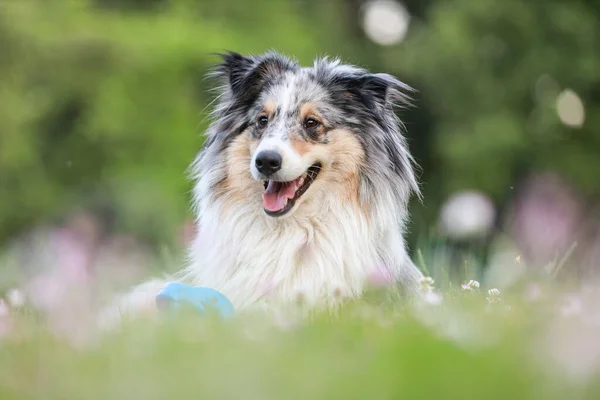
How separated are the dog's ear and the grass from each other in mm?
2531

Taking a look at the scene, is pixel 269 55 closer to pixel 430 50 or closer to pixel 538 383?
pixel 538 383

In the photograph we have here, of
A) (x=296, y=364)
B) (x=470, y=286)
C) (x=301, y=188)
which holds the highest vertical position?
(x=296, y=364)

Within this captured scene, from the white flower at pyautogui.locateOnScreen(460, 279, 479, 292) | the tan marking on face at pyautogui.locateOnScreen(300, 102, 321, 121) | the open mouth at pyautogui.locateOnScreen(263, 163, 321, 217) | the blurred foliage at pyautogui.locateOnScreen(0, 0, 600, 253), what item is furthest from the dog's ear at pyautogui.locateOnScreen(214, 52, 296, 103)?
the blurred foliage at pyautogui.locateOnScreen(0, 0, 600, 253)

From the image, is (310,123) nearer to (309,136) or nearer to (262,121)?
(309,136)

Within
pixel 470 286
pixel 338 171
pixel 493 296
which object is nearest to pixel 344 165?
pixel 338 171

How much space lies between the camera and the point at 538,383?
272 cm

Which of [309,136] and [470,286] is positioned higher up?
[309,136]

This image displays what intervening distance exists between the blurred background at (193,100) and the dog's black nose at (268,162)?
11.1m

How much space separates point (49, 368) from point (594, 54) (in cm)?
1630

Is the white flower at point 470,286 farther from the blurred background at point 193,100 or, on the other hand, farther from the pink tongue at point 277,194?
the blurred background at point 193,100

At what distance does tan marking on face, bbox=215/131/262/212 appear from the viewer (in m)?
5.55

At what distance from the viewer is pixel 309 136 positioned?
549 cm

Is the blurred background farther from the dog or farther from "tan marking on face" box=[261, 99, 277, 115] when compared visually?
"tan marking on face" box=[261, 99, 277, 115]

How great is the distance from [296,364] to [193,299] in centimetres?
171
